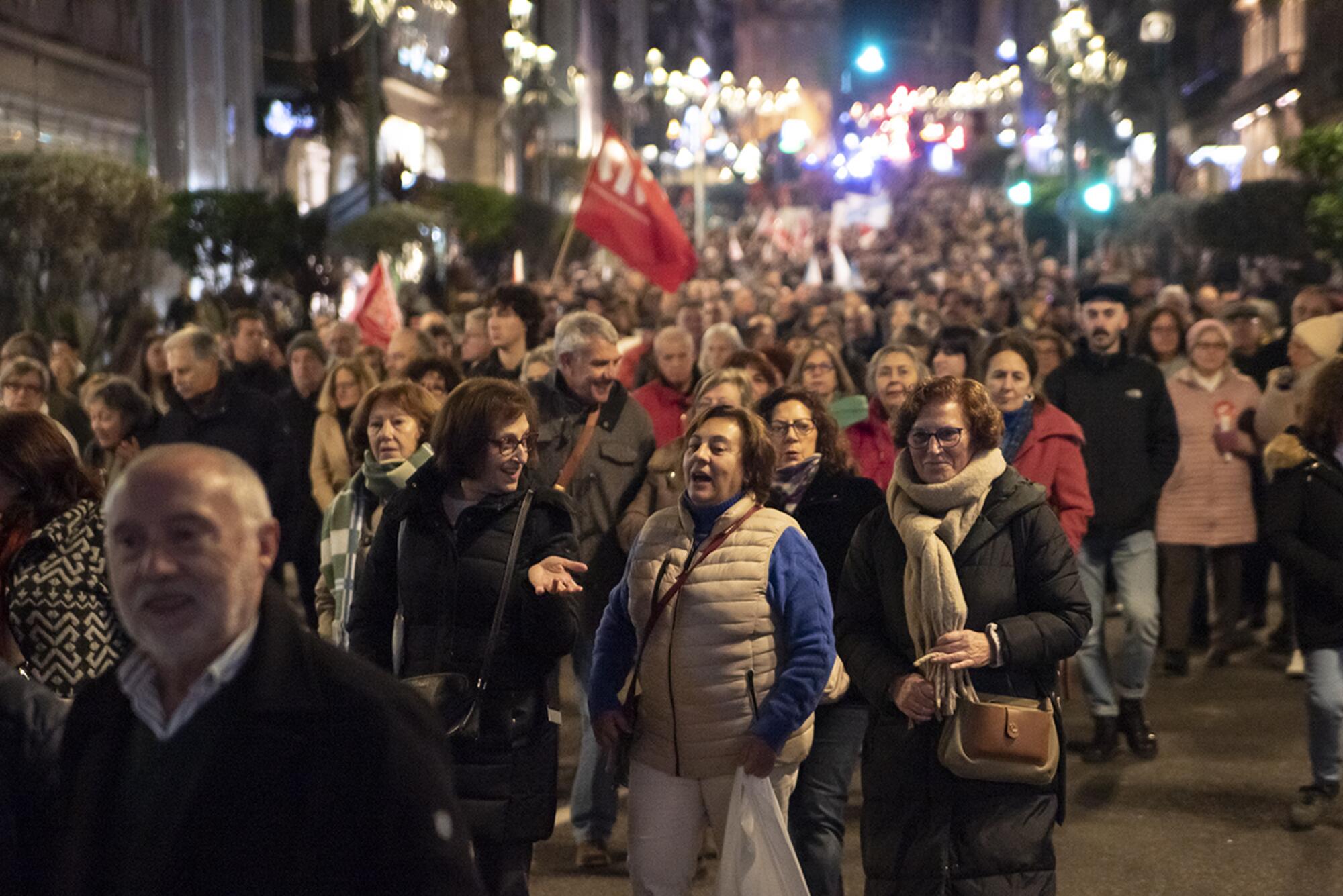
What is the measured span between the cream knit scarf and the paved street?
6.32 feet

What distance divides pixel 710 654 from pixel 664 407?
12.0 feet

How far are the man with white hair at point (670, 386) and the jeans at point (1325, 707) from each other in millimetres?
2947

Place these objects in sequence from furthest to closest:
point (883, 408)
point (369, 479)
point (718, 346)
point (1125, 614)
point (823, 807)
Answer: point (718, 346) → point (1125, 614) → point (883, 408) → point (369, 479) → point (823, 807)

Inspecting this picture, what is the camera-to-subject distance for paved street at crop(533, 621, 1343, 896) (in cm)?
657

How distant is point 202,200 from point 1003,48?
83.4 meters

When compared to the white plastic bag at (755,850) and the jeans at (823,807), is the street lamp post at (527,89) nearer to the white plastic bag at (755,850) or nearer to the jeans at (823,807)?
the jeans at (823,807)

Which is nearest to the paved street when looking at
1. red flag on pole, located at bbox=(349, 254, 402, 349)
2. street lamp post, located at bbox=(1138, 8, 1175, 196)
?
red flag on pole, located at bbox=(349, 254, 402, 349)

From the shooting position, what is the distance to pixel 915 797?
493cm

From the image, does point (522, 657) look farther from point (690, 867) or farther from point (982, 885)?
point (982, 885)

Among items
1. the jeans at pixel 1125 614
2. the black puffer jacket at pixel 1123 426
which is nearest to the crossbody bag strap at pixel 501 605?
the jeans at pixel 1125 614

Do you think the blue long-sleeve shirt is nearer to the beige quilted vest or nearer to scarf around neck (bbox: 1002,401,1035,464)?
the beige quilted vest

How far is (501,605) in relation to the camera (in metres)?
4.93

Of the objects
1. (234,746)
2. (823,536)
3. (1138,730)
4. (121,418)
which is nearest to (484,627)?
(823,536)

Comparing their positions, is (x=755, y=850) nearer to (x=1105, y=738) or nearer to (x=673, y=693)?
(x=673, y=693)
